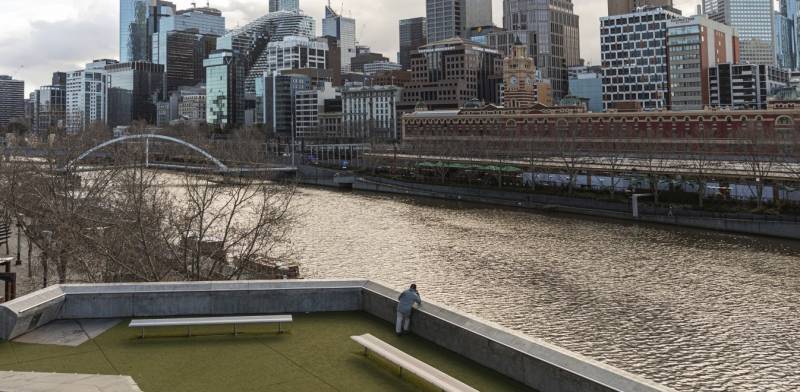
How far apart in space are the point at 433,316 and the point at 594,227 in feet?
130

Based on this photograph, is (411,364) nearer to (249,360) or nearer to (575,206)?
(249,360)

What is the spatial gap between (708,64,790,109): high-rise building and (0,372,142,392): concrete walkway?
139 m

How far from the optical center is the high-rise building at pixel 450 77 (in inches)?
6821

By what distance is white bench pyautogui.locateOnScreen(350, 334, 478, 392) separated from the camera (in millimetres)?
9656

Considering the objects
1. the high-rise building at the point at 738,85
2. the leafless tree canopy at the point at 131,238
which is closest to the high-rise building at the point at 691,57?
the high-rise building at the point at 738,85

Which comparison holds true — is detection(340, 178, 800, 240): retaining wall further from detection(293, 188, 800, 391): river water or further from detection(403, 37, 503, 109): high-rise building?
detection(403, 37, 503, 109): high-rise building

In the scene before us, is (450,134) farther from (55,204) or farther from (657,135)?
(55,204)

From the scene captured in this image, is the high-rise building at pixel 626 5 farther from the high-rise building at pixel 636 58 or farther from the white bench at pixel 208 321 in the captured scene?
the white bench at pixel 208 321

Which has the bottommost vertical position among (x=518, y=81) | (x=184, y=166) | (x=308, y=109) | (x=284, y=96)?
(x=184, y=166)

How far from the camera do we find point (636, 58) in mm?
143875

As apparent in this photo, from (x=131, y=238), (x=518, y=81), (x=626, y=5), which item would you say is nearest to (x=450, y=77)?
(x=518, y=81)

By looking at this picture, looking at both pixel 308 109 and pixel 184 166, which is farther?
pixel 308 109

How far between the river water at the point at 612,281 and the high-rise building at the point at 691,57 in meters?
95.5

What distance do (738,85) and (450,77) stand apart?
7079 cm
